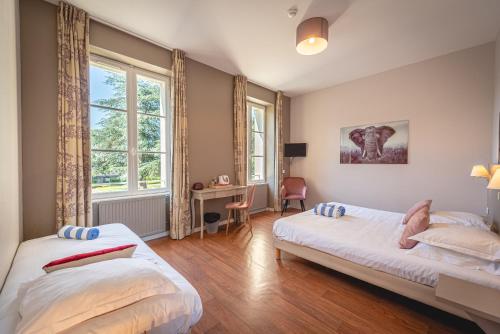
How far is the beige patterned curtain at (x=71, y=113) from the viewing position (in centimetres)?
227

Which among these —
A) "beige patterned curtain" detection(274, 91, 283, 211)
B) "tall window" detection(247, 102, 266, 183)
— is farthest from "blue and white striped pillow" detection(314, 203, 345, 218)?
"tall window" detection(247, 102, 266, 183)

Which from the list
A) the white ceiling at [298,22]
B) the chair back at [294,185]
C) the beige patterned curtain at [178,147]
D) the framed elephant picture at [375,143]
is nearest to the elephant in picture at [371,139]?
the framed elephant picture at [375,143]

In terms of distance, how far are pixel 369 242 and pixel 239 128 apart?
299 centimetres

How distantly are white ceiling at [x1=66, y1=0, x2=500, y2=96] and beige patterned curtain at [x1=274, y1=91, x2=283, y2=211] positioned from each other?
4.40 ft

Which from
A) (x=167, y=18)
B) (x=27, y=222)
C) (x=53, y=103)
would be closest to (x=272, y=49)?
(x=167, y=18)

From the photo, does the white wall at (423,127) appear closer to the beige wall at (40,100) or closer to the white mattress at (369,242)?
the white mattress at (369,242)

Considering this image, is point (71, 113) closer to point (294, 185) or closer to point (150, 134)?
point (150, 134)

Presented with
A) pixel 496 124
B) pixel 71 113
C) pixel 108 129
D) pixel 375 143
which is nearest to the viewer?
pixel 71 113

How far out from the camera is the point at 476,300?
1.10 meters

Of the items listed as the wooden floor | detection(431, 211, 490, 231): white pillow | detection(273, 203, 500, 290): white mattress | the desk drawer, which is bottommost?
the wooden floor

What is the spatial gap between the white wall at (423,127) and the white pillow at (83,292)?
4.27m

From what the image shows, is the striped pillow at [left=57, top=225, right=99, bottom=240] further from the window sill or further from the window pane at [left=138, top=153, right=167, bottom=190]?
the window pane at [left=138, top=153, right=167, bottom=190]

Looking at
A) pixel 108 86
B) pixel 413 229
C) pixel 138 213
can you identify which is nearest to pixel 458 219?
pixel 413 229

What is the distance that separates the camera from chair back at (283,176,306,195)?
4.96 metres
